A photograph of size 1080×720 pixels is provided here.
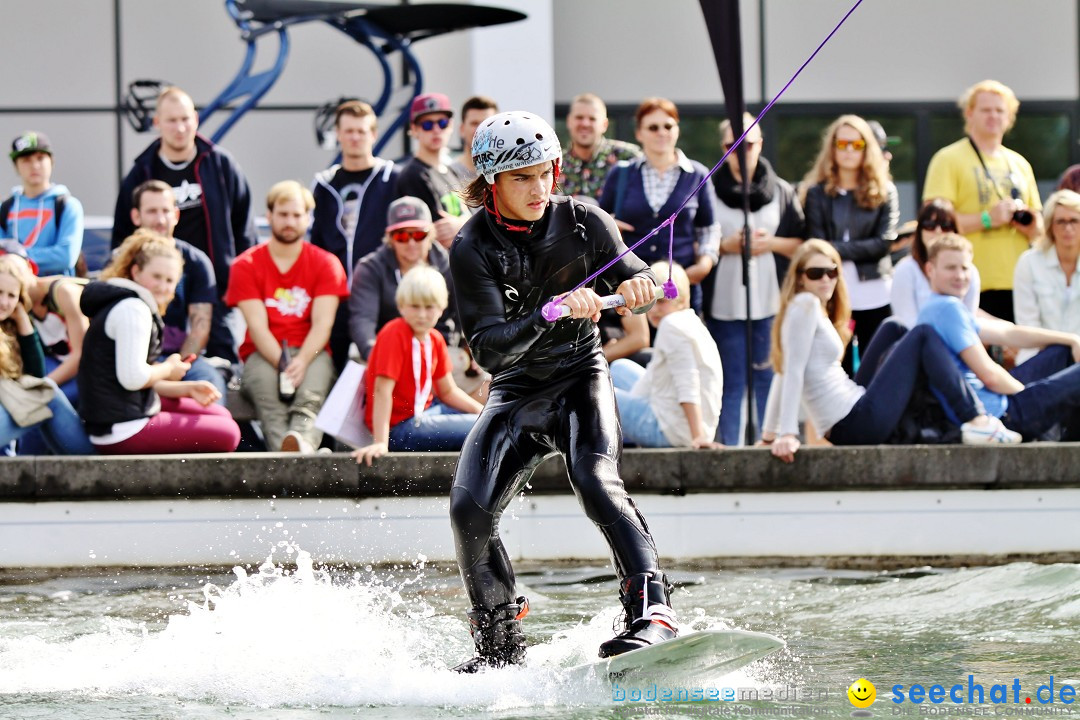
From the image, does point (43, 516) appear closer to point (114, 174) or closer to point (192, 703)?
point (192, 703)

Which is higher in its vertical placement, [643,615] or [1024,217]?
[1024,217]

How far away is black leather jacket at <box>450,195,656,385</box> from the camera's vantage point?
545cm

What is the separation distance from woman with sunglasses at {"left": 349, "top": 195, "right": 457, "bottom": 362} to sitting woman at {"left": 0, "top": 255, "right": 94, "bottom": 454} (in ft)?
5.38

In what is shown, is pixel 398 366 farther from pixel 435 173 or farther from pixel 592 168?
pixel 592 168

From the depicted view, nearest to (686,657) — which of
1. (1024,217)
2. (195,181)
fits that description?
(1024,217)

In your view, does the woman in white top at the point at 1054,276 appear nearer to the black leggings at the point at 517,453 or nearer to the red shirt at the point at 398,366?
the red shirt at the point at 398,366

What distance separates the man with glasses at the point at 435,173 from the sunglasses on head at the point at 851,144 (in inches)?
91.8

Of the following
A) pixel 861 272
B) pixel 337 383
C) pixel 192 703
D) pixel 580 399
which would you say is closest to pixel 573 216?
pixel 580 399

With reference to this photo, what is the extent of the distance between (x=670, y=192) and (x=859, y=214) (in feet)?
3.95

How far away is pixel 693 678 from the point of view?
5.21m

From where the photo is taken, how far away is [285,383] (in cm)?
885

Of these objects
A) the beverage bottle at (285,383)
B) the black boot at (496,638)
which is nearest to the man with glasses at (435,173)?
the beverage bottle at (285,383)

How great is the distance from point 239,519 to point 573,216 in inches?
131

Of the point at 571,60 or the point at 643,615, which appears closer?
the point at 643,615
